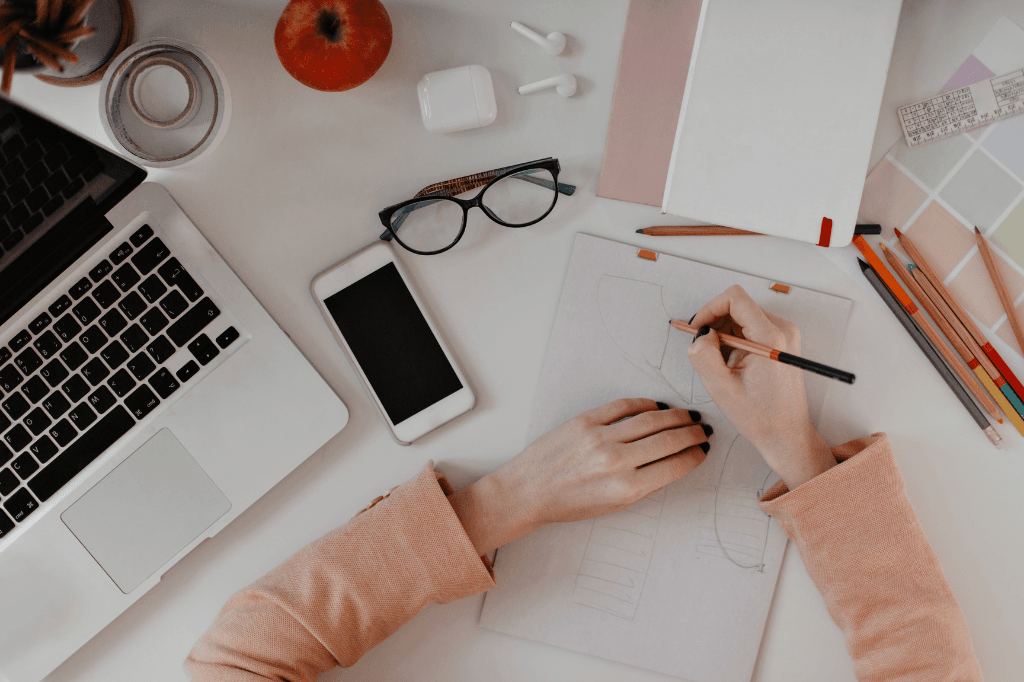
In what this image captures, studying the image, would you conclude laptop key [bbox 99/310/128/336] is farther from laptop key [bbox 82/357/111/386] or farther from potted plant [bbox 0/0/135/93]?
potted plant [bbox 0/0/135/93]

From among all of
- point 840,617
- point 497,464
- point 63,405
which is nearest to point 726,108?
point 497,464

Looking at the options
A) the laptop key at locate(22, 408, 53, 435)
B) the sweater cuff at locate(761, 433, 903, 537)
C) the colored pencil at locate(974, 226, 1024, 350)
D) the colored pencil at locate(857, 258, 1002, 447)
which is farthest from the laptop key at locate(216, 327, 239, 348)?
the colored pencil at locate(974, 226, 1024, 350)

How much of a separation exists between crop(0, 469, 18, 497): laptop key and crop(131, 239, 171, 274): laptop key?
0.28m

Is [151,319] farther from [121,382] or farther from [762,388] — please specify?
[762,388]

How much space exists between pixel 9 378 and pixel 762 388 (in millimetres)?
878

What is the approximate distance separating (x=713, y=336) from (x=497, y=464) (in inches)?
12.4

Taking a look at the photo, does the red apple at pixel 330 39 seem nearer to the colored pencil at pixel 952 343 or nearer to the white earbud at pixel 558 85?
the white earbud at pixel 558 85

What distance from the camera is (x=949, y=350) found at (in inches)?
31.0

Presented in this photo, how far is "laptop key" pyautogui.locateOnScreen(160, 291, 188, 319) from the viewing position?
73cm

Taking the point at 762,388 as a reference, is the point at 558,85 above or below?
above

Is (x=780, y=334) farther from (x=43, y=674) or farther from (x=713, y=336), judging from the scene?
(x=43, y=674)

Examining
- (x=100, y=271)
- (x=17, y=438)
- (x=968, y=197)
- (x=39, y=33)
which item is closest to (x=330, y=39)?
(x=39, y=33)

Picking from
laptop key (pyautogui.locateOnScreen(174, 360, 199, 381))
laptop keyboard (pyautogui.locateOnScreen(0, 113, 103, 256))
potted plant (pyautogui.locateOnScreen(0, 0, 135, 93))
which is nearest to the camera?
potted plant (pyautogui.locateOnScreen(0, 0, 135, 93))

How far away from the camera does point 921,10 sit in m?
0.76
